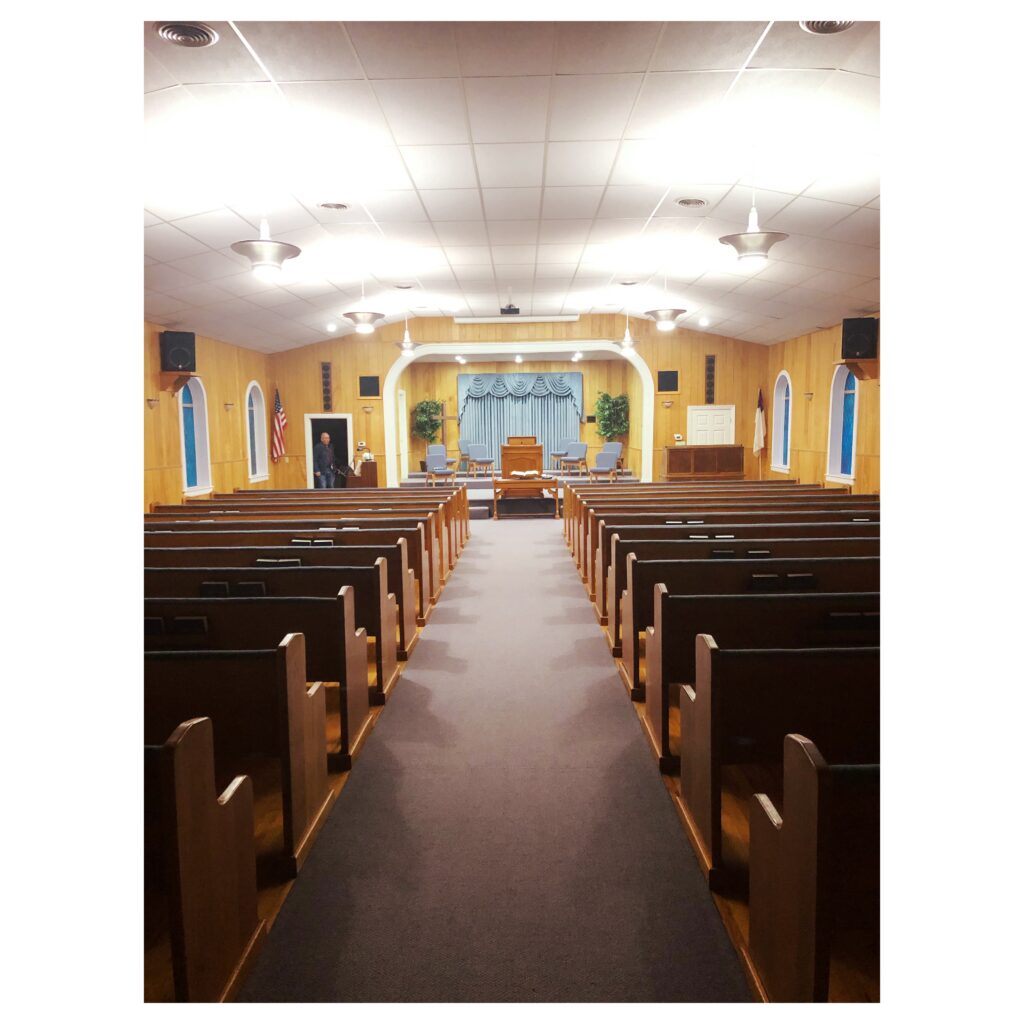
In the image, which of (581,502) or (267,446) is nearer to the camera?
(581,502)

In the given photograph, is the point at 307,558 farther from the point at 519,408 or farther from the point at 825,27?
the point at 519,408

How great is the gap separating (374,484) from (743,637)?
9351mm

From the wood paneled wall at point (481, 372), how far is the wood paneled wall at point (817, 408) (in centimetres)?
478

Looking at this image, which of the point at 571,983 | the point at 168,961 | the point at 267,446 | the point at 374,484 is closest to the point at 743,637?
the point at 571,983

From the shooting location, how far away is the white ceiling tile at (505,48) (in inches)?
128

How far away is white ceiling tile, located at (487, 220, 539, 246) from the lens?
6.80 m

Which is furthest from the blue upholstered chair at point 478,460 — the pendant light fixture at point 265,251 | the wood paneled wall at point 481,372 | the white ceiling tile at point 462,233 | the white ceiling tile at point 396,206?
the pendant light fixture at point 265,251

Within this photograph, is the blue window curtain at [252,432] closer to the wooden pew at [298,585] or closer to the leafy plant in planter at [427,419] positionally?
the leafy plant in planter at [427,419]

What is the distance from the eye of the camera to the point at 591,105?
417 centimetres

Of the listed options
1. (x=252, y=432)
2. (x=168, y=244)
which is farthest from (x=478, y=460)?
(x=168, y=244)

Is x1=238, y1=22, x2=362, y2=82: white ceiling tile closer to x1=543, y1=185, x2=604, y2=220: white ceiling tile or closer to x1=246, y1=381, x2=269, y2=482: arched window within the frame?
x1=543, y1=185, x2=604, y2=220: white ceiling tile

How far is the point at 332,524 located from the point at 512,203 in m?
3.09
